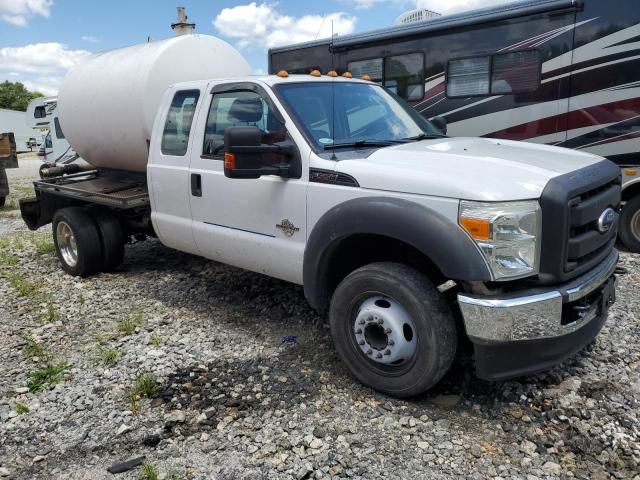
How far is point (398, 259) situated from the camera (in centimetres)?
370

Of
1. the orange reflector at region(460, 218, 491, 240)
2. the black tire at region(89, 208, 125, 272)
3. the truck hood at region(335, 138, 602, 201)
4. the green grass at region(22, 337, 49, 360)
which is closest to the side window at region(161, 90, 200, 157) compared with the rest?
the black tire at region(89, 208, 125, 272)

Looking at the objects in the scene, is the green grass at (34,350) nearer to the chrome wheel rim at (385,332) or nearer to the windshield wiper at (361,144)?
the chrome wheel rim at (385,332)

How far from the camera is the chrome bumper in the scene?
2.98 meters

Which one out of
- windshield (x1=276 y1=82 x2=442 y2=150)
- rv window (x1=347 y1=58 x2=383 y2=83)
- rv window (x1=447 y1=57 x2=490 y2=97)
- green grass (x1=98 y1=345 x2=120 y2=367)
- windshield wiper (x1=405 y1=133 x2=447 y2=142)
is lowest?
green grass (x1=98 y1=345 x2=120 y2=367)

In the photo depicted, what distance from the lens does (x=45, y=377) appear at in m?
3.95

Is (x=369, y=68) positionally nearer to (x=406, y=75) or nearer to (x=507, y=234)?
(x=406, y=75)

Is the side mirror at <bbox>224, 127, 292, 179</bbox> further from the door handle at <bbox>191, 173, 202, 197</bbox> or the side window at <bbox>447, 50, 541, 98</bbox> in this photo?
the side window at <bbox>447, 50, 541, 98</bbox>

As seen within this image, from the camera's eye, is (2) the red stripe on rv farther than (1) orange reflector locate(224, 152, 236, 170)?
Yes

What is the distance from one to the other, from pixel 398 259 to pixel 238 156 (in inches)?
48.9

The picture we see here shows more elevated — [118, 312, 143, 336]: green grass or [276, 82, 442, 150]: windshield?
[276, 82, 442, 150]: windshield

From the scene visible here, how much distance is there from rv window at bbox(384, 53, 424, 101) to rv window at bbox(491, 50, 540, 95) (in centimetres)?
102

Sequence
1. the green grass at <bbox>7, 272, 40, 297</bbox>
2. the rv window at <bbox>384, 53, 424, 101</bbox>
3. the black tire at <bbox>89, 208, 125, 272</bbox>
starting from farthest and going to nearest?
the rv window at <bbox>384, 53, 424, 101</bbox> < the black tire at <bbox>89, 208, 125, 272</bbox> < the green grass at <bbox>7, 272, 40, 297</bbox>

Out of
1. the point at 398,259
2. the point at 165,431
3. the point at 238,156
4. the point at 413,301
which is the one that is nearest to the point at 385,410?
the point at 413,301

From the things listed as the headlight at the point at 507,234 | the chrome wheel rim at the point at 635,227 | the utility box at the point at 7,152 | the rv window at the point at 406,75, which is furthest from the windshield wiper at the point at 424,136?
the utility box at the point at 7,152
